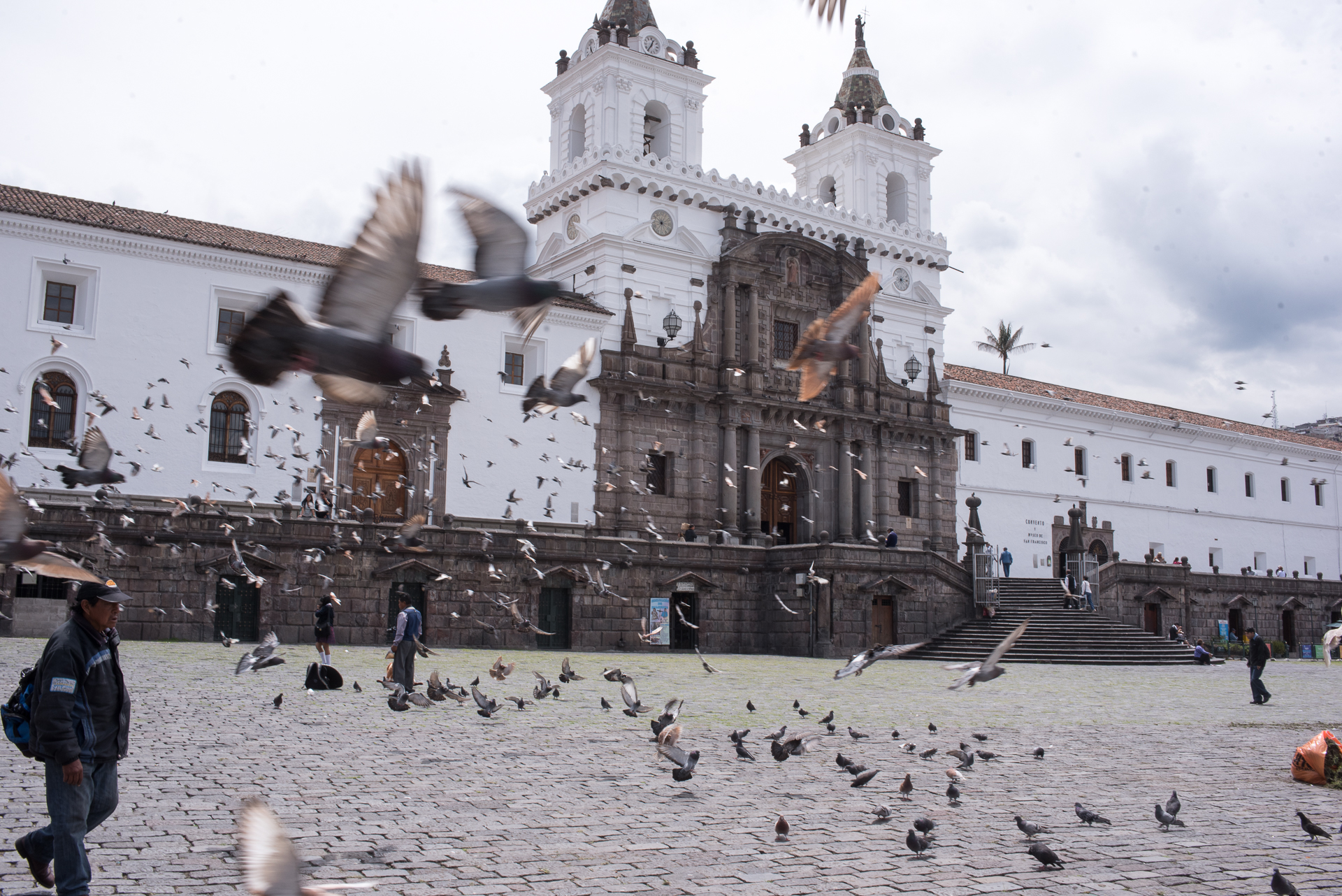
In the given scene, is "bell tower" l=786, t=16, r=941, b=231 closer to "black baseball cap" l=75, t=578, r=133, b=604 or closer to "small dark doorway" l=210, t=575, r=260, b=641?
"small dark doorway" l=210, t=575, r=260, b=641

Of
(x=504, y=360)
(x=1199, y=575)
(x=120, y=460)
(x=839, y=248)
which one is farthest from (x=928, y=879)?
(x=1199, y=575)

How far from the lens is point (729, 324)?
4003cm

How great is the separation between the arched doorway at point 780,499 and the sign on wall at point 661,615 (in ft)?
30.5

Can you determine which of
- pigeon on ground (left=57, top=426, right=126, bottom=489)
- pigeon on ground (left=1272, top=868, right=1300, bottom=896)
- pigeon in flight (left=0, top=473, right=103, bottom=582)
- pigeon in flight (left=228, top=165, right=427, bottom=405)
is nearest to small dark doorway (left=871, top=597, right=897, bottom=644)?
pigeon on ground (left=1272, top=868, right=1300, bottom=896)

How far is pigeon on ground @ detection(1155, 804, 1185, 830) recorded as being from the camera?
809cm

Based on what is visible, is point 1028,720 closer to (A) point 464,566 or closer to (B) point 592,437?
(A) point 464,566

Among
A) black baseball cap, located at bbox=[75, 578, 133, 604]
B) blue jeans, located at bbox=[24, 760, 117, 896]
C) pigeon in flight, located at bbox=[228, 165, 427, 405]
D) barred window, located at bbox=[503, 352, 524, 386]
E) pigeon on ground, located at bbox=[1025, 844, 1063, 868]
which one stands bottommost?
pigeon on ground, located at bbox=[1025, 844, 1063, 868]

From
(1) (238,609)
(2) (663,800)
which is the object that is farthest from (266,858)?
(1) (238,609)

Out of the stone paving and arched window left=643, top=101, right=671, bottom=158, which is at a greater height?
arched window left=643, top=101, right=671, bottom=158

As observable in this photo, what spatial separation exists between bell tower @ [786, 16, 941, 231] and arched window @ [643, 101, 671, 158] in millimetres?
9111

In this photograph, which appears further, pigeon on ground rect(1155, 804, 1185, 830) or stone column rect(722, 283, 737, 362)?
stone column rect(722, 283, 737, 362)

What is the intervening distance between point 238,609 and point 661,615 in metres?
11.7

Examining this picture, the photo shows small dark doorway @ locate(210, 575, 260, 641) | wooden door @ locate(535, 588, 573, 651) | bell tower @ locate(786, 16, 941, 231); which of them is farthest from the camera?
bell tower @ locate(786, 16, 941, 231)

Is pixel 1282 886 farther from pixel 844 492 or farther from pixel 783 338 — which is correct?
pixel 783 338
